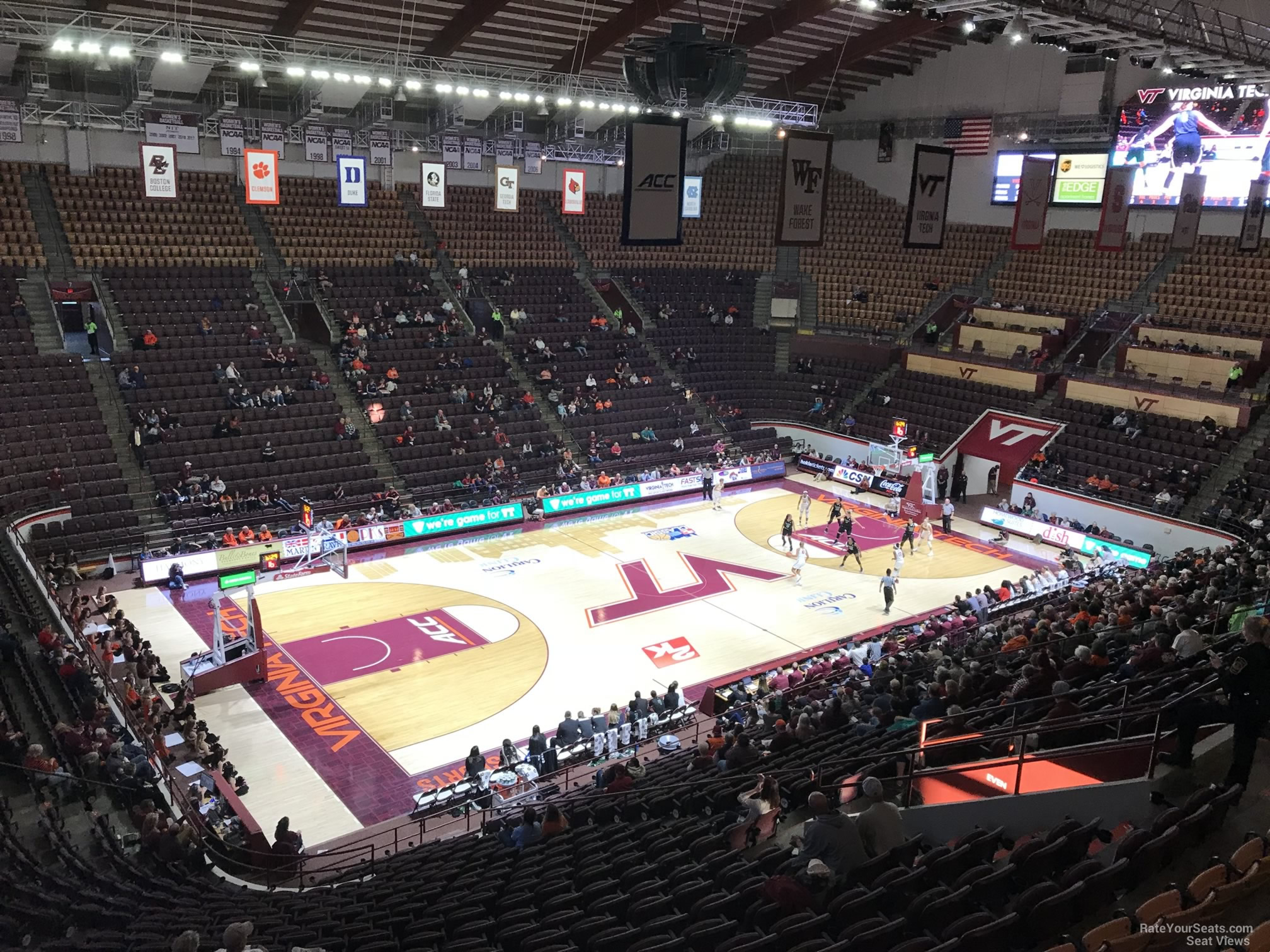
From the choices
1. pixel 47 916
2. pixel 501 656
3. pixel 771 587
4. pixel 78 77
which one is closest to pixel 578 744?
pixel 501 656

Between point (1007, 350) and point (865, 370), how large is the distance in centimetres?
550

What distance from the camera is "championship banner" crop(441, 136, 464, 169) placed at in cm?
3031

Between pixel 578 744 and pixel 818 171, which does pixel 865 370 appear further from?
pixel 578 744

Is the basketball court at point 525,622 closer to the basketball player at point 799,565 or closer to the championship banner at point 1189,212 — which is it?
the basketball player at point 799,565

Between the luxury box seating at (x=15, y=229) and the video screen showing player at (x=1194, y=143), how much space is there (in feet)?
109

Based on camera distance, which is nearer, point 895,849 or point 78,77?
point 895,849

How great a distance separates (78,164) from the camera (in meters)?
30.2

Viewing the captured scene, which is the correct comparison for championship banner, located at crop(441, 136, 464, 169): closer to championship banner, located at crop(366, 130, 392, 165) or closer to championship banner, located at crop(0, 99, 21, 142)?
championship banner, located at crop(366, 130, 392, 165)

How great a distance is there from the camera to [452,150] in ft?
101

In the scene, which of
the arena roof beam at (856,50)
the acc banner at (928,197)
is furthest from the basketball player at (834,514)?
the arena roof beam at (856,50)

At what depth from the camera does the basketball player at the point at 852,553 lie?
25.8 metres

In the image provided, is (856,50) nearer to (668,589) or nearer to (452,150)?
(452,150)

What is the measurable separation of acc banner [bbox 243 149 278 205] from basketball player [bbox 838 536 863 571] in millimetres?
17516

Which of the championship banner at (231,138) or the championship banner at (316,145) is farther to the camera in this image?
the championship banner at (316,145)
